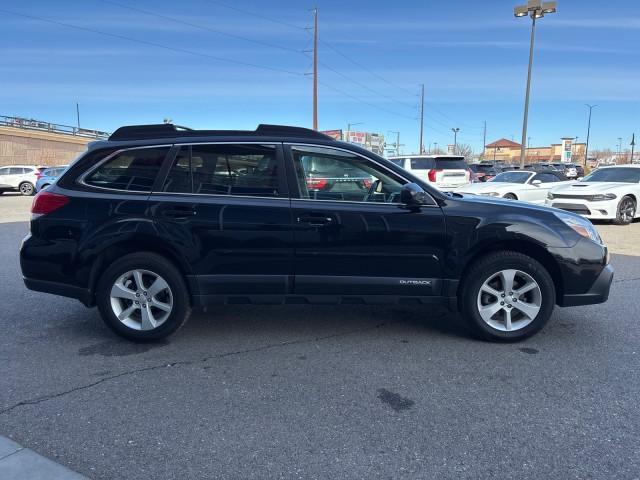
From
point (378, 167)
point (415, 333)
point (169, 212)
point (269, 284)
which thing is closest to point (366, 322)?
point (415, 333)

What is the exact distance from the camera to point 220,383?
3615mm

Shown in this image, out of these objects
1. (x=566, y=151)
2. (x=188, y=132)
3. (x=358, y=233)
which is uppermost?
(x=566, y=151)

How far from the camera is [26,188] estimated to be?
25859mm

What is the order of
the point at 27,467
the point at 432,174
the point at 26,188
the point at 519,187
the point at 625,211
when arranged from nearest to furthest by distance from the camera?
the point at 27,467, the point at 625,211, the point at 519,187, the point at 432,174, the point at 26,188

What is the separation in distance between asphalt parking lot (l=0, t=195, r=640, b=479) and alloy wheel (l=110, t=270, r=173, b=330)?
235mm

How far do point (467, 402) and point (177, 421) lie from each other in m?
1.83

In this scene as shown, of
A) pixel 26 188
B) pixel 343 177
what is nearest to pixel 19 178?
pixel 26 188

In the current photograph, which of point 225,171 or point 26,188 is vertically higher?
point 225,171

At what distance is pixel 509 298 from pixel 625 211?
985 centimetres

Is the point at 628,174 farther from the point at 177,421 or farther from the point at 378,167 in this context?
the point at 177,421

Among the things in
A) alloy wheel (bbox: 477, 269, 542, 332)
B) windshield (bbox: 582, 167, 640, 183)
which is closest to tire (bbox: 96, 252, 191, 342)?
alloy wheel (bbox: 477, 269, 542, 332)

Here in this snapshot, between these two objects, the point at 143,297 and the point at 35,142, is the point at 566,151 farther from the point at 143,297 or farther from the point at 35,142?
the point at 143,297

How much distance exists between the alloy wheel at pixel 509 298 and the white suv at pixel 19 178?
26.7 metres

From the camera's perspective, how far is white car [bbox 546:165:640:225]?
1201cm
